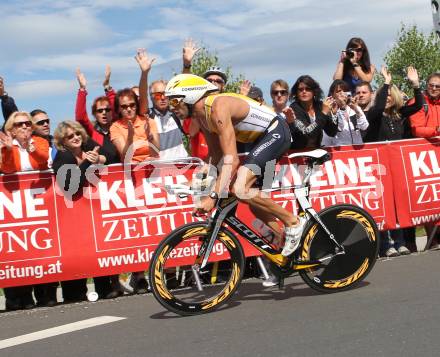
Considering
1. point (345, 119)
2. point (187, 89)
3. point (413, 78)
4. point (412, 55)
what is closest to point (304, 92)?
point (345, 119)

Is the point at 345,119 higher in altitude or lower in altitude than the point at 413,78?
lower

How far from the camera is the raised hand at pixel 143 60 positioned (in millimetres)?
8492

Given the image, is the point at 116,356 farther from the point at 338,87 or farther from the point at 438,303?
the point at 338,87

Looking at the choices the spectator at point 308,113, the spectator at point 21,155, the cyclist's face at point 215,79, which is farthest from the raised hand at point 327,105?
the spectator at point 21,155

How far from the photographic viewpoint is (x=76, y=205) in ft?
24.8

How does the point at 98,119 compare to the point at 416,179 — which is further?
the point at 416,179

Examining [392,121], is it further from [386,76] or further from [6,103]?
[6,103]

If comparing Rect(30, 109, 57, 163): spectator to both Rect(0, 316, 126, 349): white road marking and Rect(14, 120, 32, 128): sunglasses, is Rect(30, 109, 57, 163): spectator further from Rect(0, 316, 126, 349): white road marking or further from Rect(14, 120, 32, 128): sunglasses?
Rect(0, 316, 126, 349): white road marking

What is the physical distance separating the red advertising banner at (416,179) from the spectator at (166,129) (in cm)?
268

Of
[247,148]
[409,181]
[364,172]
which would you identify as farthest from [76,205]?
[409,181]

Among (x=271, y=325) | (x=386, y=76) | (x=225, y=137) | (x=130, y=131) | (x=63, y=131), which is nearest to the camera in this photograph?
(x=271, y=325)

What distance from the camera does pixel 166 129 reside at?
329 inches

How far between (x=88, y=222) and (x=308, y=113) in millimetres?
2846

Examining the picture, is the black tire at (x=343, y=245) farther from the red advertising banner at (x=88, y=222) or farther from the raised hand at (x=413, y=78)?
the raised hand at (x=413, y=78)
